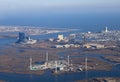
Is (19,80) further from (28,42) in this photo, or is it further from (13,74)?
(28,42)

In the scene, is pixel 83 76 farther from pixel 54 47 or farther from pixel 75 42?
pixel 75 42

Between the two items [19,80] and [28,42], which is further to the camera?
[28,42]

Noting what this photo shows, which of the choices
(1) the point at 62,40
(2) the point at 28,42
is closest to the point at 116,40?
(1) the point at 62,40

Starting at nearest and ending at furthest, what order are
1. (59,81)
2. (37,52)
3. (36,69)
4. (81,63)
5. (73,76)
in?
(59,81) < (73,76) < (36,69) < (81,63) < (37,52)

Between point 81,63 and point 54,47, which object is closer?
point 81,63

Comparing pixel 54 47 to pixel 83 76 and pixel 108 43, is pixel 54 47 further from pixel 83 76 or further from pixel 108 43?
pixel 83 76

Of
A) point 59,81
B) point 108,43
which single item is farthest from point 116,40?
point 59,81

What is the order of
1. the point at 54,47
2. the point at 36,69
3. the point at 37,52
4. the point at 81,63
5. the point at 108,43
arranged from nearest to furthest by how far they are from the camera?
the point at 36,69
the point at 81,63
the point at 37,52
the point at 54,47
the point at 108,43

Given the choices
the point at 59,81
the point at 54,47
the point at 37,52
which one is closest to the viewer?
the point at 59,81

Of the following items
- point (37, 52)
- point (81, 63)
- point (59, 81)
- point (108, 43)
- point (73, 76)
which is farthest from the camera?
point (108, 43)
